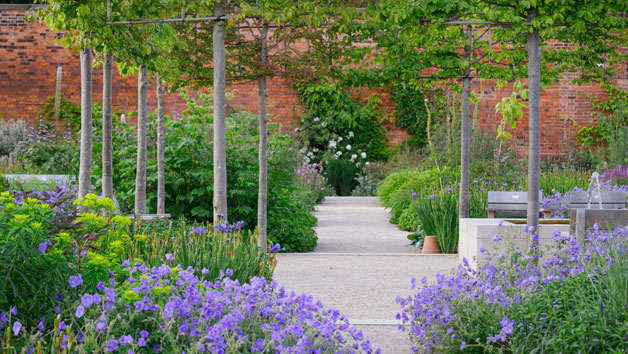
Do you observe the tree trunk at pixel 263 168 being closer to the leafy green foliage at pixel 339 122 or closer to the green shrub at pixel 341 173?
the green shrub at pixel 341 173

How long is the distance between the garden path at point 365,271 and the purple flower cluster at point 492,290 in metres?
0.32

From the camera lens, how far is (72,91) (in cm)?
1692

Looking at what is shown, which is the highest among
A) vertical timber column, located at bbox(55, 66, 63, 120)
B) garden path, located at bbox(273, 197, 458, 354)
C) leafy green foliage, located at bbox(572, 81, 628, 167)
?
vertical timber column, located at bbox(55, 66, 63, 120)

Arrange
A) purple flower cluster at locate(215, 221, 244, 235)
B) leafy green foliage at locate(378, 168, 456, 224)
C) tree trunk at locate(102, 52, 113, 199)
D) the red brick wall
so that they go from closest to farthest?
purple flower cluster at locate(215, 221, 244, 235)
tree trunk at locate(102, 52, 113, 199)
leafy green foliage at locate(378, 168, 456, 224)
the red brick wall

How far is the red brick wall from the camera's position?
1677 cm

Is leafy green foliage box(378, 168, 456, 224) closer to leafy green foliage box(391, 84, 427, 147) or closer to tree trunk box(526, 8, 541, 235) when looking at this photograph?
tree trunk box(526, 8, 541, 235)

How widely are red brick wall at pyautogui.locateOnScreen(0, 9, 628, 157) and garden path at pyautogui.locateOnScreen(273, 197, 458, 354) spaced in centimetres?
743

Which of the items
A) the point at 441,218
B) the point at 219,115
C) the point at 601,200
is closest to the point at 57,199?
the point at 219,115

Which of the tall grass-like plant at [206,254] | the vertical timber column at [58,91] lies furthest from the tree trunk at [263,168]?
the vertical timber column at [58,91]

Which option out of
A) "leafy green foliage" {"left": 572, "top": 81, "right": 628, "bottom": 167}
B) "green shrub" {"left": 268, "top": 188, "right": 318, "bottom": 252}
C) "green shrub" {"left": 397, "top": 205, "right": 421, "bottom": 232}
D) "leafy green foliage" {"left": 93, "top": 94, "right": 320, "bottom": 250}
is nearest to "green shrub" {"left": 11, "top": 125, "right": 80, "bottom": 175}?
"leafy green foliage" {"left": 93, "top": 94, "right": 320, "bottom": 250}

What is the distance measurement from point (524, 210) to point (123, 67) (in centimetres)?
451

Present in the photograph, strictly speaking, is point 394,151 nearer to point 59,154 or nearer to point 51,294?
point 59,154

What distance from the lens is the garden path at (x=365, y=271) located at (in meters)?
4.45

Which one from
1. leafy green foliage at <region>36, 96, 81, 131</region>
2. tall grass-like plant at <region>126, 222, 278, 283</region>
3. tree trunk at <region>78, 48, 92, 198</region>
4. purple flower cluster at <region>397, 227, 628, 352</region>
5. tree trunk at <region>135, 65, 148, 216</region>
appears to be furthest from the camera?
leafy green foliage at <region>36, 96, 81, 131</region>
